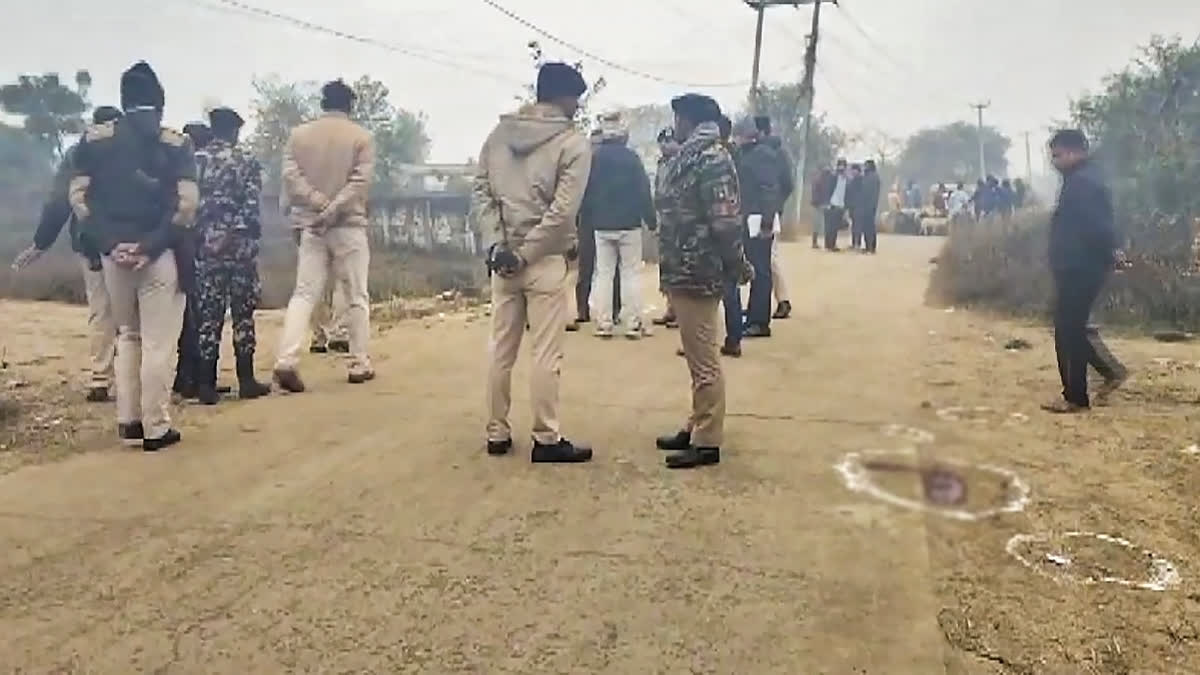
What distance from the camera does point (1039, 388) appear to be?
732 cm

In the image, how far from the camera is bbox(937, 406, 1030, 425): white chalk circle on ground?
6.41 meters

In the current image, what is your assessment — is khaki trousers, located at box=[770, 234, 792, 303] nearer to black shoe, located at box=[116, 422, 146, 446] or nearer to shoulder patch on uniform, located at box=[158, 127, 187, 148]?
shoulder patch on uniform, located at box=[158, 127, 187, 148]

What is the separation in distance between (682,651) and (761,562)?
801 mm

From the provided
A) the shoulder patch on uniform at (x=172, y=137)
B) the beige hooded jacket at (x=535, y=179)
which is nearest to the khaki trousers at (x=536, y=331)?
the beige hooded jacket at (x=535, y=179)

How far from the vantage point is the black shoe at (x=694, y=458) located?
524 centimetres

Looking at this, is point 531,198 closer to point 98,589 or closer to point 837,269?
point 98,589

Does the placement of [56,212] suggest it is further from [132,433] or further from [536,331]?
[536,331]

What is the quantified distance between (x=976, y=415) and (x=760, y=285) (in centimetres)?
300

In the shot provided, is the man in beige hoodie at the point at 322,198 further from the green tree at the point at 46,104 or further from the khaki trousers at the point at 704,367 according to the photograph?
the green tree at the point at 46,104

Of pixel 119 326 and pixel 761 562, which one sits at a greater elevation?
pixel 119 326

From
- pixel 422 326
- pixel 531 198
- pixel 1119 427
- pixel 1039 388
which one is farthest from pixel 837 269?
pixel 531 198

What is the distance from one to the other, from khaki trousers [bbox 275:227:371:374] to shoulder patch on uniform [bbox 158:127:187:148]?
4.79 ft

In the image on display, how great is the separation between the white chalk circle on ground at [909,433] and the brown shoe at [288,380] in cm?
359

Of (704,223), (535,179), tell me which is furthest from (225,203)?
(704,223)
